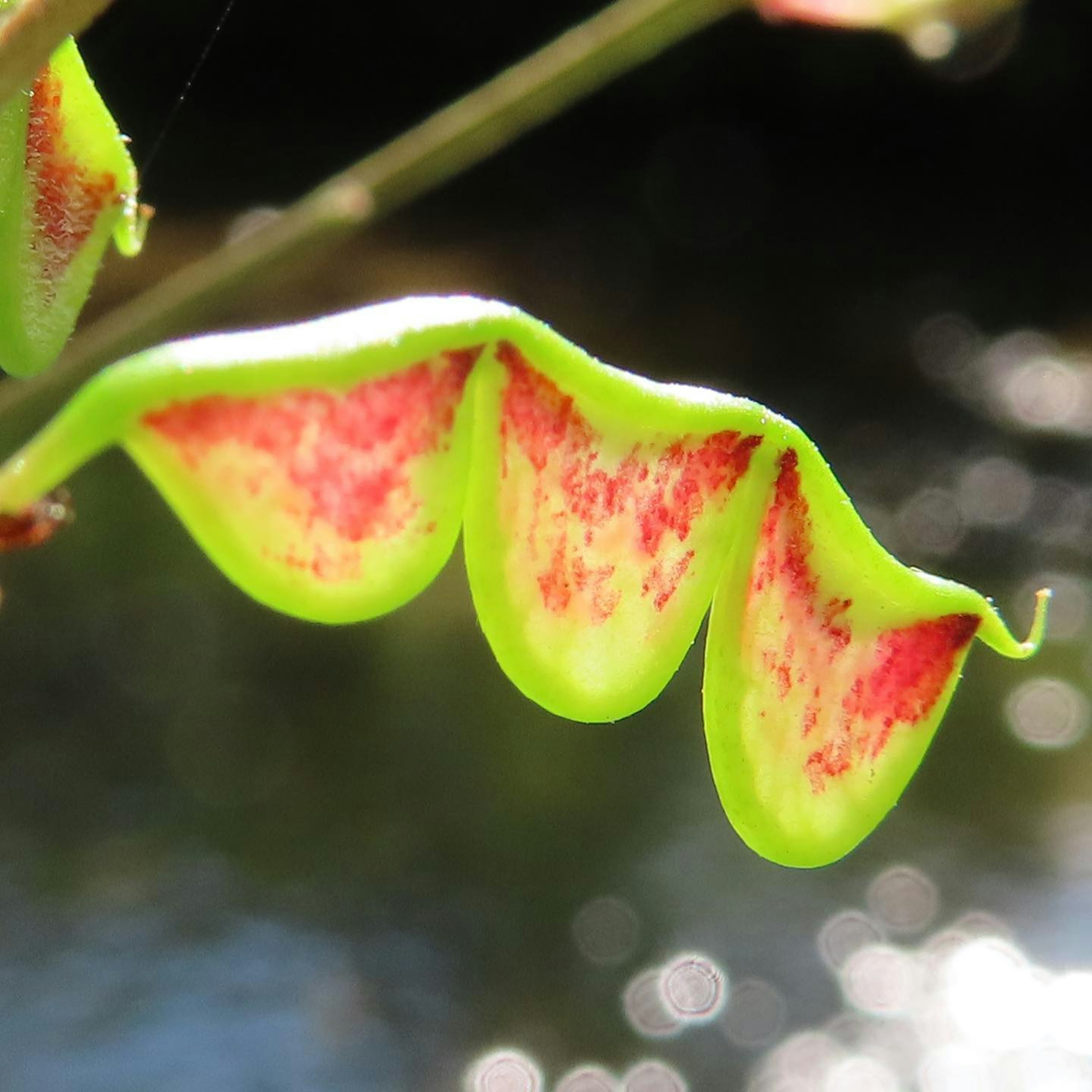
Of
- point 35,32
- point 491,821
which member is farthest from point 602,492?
point 491,821

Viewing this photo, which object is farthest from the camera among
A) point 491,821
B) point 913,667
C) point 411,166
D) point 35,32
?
point 491,821

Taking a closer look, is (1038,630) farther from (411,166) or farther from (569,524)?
(411,166)

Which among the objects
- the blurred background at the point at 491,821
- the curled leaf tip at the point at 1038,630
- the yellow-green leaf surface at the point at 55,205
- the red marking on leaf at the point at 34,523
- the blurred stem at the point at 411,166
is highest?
the blurred background at the point at 491,821

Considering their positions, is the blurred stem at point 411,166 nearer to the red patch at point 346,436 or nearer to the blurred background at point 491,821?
the blurred background at point 491,821

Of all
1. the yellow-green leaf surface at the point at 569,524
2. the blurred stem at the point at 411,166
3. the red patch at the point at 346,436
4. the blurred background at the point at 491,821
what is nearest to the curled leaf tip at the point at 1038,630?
the yellow-green leaf surface at the point at 569,524

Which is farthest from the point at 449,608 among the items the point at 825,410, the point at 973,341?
the point at 973,341
